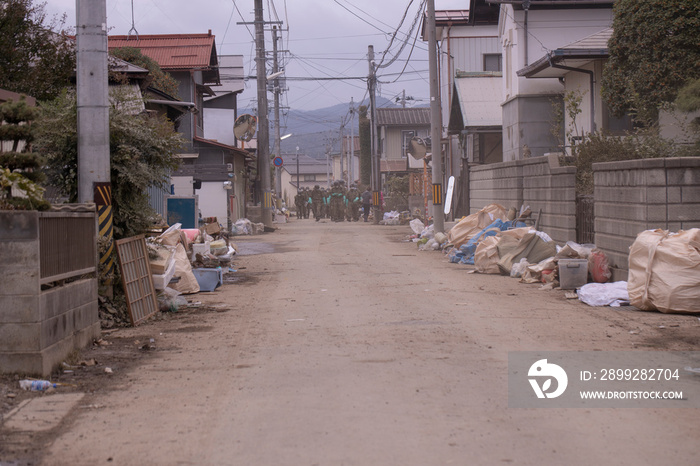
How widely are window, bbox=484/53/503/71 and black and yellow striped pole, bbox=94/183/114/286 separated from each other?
27704 mm

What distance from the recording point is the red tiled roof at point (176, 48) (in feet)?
95.7

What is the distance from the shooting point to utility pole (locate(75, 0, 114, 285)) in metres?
9.56

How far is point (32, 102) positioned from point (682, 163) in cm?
975

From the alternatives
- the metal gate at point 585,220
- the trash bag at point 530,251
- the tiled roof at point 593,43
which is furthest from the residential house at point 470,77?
the trash bag at point 530,251

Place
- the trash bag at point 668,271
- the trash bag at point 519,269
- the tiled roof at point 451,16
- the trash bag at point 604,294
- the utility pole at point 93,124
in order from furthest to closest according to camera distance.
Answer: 1. the tiled roof at point 451,16
2. the trash bag at point 519,269
3. the trash bag at point 604,294
4. the utility pole at point 93,124
5. the trash bag at point 668,271

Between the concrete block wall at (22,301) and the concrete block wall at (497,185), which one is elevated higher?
the concrete block wall at (497,185)

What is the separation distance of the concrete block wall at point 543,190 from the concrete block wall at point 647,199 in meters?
2.45

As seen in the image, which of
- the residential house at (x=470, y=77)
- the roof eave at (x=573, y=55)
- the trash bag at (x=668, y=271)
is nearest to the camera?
the trash bag at (x=668, y=271)

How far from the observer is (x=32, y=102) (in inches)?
448

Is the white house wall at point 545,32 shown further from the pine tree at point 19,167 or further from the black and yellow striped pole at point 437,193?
the pine tree at point 19,167

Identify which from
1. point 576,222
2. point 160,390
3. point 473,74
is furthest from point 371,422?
point 473,74

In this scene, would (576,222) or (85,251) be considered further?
(576,222)

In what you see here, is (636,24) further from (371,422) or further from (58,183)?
(371,422)

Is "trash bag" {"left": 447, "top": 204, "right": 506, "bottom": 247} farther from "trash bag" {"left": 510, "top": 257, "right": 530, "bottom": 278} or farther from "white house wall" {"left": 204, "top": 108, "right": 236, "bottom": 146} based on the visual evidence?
"white house wall" {"left": 204, "top": 108, "right": 236, "bottom": 146}
